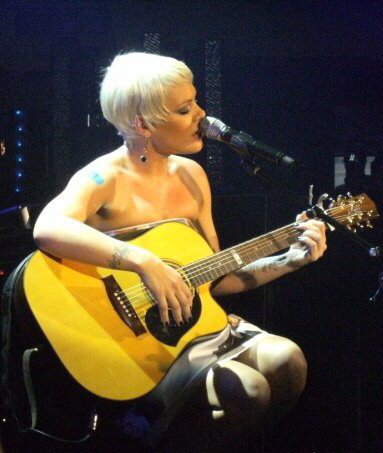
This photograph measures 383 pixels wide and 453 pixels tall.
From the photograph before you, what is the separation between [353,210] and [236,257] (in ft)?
1.87

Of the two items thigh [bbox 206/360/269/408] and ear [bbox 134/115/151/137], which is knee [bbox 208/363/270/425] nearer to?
thigh [bbox 206/360/269/408]

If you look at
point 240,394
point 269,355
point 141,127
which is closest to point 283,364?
point 269,355

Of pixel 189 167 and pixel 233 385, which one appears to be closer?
pixel 233 385

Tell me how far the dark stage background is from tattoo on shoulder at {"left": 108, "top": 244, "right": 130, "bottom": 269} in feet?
1.91

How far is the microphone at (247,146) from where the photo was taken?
1.79m

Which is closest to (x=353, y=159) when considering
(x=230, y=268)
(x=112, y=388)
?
(x=230, y=268)

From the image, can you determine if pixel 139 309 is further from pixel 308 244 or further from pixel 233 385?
pixel 308 244

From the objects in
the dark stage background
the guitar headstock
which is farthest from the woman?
the dark stage background

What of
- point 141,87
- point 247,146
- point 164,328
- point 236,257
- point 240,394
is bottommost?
point 240,394

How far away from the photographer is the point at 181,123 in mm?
2117

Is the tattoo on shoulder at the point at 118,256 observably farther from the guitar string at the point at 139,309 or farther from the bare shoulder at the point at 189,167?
the bare shoulder at the point at 189,167

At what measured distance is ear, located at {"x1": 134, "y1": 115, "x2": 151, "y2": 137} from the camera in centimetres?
211

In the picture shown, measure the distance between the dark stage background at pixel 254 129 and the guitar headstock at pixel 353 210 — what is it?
4.5 inches

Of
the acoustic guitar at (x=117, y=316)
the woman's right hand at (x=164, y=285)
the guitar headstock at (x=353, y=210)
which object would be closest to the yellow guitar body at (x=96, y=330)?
the acoustic guitar at (x=117, y=316)
